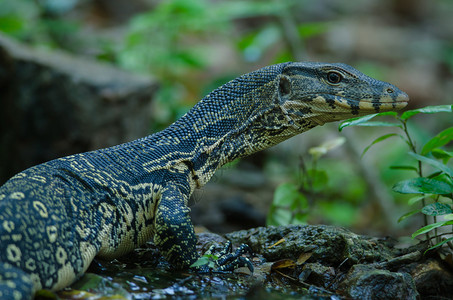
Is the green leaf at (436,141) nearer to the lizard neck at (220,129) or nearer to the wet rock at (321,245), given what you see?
the wet rock at (321,245)

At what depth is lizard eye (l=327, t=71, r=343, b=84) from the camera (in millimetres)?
5648

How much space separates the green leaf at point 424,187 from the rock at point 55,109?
280 inches

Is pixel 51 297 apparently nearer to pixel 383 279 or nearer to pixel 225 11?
pixel 383 279

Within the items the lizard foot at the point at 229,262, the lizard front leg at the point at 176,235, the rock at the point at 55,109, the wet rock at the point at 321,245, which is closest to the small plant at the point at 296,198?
the wet rock at the point at 321,245

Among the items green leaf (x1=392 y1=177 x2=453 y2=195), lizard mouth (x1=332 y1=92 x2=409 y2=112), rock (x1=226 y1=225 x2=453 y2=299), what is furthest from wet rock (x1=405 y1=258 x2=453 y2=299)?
lizard mouth (x1=332 y1=92 x2=409 y2=112)

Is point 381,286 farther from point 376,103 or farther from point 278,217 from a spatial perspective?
point 278,217

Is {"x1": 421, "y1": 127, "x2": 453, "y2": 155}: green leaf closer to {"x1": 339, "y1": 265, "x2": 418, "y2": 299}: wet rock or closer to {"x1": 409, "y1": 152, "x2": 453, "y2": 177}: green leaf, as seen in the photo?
{"x1": 409, "y1": 152, "x2": 453, "y2": 177}: green leaf

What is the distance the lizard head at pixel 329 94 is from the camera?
5469mm

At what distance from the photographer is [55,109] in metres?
10.9

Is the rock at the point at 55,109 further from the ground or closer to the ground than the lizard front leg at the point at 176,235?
further from the ground

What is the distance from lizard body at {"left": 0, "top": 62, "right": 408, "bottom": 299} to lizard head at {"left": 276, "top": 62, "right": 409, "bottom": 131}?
0.01 m

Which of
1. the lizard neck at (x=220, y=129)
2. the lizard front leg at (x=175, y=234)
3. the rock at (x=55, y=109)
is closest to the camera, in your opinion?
the lizard front leg at (x=175, y=234)

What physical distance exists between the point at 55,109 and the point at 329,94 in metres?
7.17

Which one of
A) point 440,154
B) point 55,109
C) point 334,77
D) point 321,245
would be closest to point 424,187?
point 440,154
